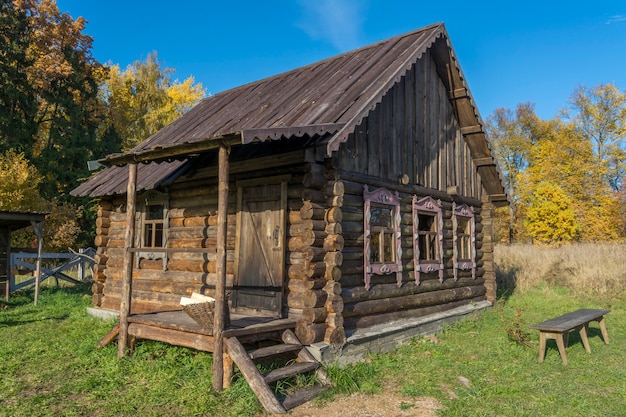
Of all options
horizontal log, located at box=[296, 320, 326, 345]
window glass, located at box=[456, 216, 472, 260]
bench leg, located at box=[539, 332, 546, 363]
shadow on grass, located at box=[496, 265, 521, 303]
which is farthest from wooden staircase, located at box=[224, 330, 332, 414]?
shadow on grass, located at box=[496, 265, 521, 303]

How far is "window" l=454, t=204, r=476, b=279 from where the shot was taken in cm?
1207

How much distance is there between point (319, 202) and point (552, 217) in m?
26.6

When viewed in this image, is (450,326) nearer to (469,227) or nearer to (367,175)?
(469,227)

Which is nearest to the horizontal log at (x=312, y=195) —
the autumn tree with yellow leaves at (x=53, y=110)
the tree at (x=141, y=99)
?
the autumn tree with yellow leaves at (x=53, y=110)

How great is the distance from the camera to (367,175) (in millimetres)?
9062

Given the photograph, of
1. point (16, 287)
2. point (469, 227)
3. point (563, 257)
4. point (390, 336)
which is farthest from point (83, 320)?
point (563, 257)

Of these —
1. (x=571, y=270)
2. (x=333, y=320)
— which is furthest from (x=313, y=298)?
(x=571, y=270)

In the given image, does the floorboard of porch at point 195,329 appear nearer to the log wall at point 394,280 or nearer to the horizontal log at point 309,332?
the horizontal log at point 309,332

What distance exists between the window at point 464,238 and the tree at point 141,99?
2308 centimetres

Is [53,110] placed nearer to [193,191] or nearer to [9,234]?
[9,234]

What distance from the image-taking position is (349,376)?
702 centimetres

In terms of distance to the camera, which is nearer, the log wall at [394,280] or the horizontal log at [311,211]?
the horizontal log at [311,211]

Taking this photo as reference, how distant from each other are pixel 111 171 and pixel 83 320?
383cm

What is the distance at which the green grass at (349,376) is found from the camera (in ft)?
20.0
